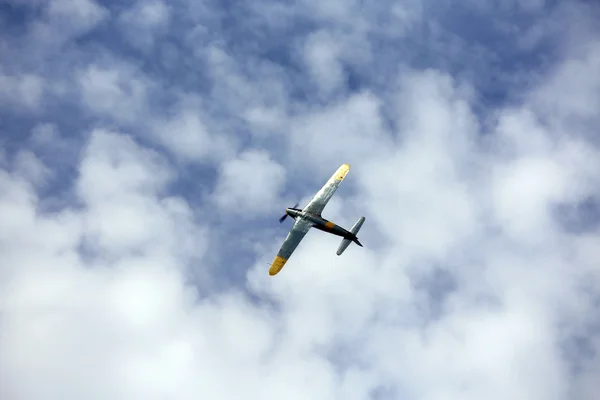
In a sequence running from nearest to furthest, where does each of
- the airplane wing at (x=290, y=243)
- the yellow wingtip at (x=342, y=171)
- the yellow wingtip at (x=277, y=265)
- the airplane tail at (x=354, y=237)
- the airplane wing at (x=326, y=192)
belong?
1. the yellow wingtip at (x=277, y=265)
2. the airplane wing at (x=290, y=243)
3. the airplane tail at (x=354, y=237)
4. the airplane wing at (x=326, y=192)
5. the yellow wingtip at (x=342, y=171)

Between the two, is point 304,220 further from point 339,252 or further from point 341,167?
point 341,167

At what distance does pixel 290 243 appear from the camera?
A: 228ft

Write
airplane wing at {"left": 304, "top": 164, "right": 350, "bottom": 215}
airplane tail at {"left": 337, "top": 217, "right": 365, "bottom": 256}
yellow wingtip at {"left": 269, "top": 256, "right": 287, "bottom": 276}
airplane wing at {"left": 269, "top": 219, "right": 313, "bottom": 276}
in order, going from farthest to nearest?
airplane wing at {"left": 304, "top": 164, "right": 350, "bottom": 215} → airplane tail at {"left": 337, "top": 217, "right": 365, "bottom": 256} → airplane wing at {"left": 269, "top": 219, "right": 313, "bottom": 276} → yellow wingtip at {"left": 269, "top": 256, "right": 287, "bottom": 276}

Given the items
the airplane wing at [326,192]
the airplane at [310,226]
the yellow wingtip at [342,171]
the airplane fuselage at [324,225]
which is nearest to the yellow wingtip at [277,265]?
the airplane at [310,226]

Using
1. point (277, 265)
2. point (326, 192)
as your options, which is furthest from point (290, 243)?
point (326, 192)

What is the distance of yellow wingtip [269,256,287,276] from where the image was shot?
67.6 meters

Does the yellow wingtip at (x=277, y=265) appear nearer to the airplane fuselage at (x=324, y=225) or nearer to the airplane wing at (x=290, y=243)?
the airplane wing at (x=290, y=243)

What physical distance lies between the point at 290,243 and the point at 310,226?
17.0ft

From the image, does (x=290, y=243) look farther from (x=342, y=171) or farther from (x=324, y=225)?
(x=342, y=171)

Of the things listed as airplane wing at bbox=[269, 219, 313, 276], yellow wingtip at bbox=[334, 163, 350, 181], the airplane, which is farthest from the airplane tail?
yellow wingtip at bbox=[334, 163, 350, 181]

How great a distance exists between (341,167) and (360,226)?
14.2m

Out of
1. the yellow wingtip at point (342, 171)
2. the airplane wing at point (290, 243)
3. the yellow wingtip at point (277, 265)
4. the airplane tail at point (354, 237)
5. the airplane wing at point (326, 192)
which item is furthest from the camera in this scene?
the yellow wingtip at point (342, 171)

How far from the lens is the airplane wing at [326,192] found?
240ft

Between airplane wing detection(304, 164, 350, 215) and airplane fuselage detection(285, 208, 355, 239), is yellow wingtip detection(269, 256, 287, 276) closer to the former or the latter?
airplane fuselage detection(285, 208, 355, 239)
